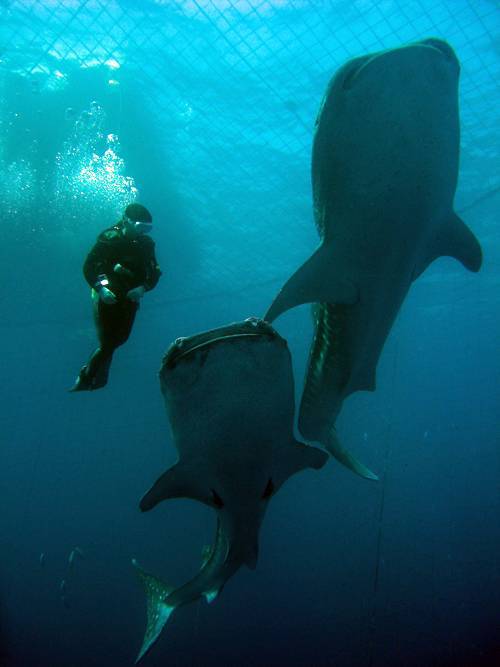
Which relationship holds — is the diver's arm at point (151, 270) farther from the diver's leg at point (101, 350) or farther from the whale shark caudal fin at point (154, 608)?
the whale shark caudal fin at point (154, 608)

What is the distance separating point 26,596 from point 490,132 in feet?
214

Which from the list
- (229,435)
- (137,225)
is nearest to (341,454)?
(229,435)

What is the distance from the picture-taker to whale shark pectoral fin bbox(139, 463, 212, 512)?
4.75 m

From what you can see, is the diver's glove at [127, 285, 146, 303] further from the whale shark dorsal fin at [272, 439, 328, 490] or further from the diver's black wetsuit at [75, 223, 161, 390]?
the whale shark dorsal fin at [272, 439, 328, 490]

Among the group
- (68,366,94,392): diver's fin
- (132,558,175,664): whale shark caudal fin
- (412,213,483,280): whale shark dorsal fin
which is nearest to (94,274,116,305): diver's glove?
(68,366,94,392): diver's fin

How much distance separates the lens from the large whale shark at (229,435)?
11.7 ft

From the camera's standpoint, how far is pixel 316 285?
4.47 m

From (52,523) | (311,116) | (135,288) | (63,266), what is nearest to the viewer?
(135,288)

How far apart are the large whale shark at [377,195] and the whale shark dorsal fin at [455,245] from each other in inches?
0.4

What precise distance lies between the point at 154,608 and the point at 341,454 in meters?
3.40

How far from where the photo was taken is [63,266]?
801 inches

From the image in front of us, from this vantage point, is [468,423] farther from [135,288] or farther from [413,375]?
[135,288]

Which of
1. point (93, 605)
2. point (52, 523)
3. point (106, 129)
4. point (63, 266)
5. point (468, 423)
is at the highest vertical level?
point (106, 129)

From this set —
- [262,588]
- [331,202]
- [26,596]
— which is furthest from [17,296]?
[26,596]
